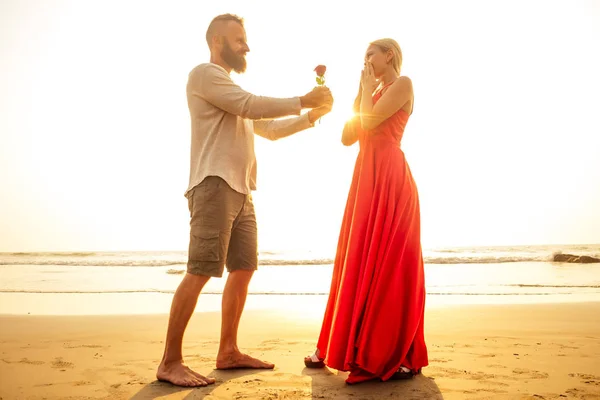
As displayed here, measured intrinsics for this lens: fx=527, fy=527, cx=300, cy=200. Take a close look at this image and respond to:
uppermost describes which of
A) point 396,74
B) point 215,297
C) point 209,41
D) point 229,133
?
point 209,41

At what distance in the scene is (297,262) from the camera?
761 inches

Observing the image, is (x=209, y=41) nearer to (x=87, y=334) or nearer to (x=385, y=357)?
(x=385, y=357)

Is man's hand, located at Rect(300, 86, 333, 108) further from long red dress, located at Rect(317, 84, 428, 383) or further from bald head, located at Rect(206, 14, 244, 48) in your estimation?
bald head, located at Rect(206, 14, 244, 48)

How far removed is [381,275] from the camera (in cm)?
316

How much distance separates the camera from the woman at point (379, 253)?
312 centimetres

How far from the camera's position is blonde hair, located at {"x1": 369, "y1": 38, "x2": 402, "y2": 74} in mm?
3463

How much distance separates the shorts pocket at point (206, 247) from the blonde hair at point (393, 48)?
1.61 metres

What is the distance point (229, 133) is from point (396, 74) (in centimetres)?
118

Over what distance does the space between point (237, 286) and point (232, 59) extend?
1.54 m

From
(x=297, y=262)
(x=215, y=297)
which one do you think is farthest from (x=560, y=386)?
(x=297, y=262)

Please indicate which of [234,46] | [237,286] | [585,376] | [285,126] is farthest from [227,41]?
[585,376]

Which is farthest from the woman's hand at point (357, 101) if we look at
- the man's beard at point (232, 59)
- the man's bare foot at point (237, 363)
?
the man's bare foot at point (237, 363)

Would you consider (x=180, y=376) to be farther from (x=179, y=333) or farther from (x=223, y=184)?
(x=223, y=184)

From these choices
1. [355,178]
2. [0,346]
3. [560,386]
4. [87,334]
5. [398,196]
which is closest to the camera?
[560,386]
